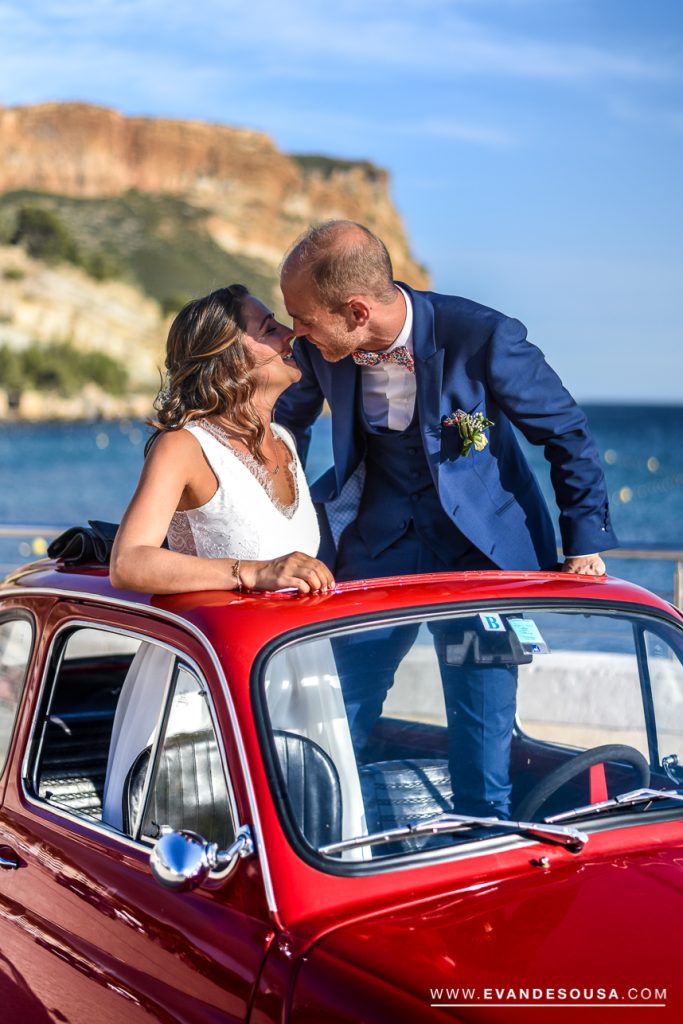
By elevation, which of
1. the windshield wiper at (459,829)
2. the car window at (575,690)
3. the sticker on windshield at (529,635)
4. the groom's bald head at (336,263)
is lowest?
the car window at (575,690)

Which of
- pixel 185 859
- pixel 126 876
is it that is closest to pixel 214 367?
pixel 126 876

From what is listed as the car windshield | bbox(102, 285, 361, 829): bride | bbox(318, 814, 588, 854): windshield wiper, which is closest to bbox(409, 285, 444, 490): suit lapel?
bbox(102, 285, 361, 829): bride

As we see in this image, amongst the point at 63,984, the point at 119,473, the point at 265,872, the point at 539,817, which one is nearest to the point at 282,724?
the point at 265,872

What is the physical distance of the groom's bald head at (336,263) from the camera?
11.2 ft

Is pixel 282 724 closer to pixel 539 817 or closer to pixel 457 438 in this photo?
pixel 539 817

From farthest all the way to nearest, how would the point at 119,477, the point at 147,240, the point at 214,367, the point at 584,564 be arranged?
the point at 147,240, the point at 119,477, the point at 584,564, the point at 214,367

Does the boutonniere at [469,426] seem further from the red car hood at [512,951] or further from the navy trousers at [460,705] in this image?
the red car hood at [512,951]

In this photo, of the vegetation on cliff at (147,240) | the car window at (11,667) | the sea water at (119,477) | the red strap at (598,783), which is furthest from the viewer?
the vegetation on cliff at (147,240)

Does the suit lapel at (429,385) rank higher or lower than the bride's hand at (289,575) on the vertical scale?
higher

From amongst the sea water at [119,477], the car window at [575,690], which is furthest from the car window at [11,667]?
the sea water at [119,477]

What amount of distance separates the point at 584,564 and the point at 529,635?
2.43 feet

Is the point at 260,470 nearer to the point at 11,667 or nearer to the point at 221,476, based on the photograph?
the point at 221,476

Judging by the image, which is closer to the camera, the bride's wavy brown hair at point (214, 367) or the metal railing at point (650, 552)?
the bride's wavy brown hair at point (214, 367)

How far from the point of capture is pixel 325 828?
236 centimetres
